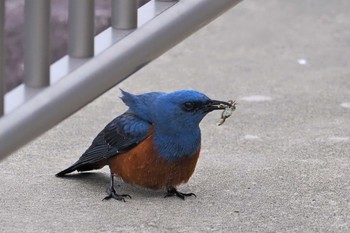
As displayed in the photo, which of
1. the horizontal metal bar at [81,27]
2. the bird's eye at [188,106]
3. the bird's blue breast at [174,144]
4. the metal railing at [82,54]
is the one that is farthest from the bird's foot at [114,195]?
the horizontal metal bar at [81,27]

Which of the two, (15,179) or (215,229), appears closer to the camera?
(215,229)

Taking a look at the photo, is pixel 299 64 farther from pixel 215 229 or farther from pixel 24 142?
pixel 24 142

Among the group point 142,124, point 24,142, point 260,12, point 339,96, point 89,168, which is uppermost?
point 24,142

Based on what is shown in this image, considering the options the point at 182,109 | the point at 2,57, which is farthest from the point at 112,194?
the point at 2,57

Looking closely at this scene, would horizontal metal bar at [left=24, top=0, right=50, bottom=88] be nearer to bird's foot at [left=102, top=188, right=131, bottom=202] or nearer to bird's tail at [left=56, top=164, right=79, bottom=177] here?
bird's foot at [left=102, top=188, right=131, bottom=202]

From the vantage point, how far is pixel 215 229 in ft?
11.0

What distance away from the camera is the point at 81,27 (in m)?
1.21

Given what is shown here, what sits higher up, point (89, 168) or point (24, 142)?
point (24, 142)

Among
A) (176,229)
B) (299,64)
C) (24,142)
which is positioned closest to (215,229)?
(176,229)

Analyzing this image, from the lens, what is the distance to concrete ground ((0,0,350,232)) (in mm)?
3480

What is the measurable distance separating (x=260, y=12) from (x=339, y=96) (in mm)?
2049

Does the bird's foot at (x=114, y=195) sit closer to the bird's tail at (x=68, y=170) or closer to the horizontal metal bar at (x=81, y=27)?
the bird's tail at (x=68, y=170)

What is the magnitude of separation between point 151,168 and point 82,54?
237 cm

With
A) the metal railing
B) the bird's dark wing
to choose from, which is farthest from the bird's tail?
the metal railing
